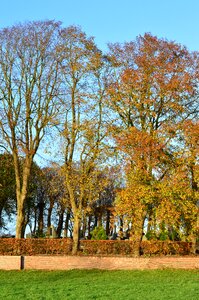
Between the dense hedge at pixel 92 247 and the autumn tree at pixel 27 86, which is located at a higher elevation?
the autumn tree at pixel 27 86

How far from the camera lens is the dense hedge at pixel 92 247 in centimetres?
2833

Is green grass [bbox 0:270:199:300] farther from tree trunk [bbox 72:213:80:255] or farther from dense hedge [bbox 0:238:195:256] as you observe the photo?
tree trunk [bbox 72:213:80:255]

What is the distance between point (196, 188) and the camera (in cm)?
2808

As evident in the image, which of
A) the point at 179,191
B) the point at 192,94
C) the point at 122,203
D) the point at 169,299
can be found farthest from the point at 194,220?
the point at 169,299

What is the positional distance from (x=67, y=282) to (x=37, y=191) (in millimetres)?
35396

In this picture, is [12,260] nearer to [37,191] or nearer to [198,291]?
[198,291]

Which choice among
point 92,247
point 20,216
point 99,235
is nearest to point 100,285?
point 92,247

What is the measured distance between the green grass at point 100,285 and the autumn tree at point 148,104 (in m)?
4.31

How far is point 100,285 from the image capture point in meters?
19.9

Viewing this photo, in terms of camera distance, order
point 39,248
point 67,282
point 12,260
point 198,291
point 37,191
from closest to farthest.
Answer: point 198,291 < point 67,282 < point 12,260 < point 39,248 < point 37,191

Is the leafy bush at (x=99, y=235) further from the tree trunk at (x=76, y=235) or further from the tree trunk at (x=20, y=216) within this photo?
the tree trunk at (x=20, y=216)

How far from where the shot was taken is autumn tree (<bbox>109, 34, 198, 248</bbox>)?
2722cm

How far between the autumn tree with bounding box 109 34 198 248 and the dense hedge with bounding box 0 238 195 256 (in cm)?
121

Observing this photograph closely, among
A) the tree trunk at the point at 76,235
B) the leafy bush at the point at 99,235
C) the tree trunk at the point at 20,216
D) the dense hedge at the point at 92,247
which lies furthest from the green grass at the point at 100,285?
the leafy bush at the point at 99,235
